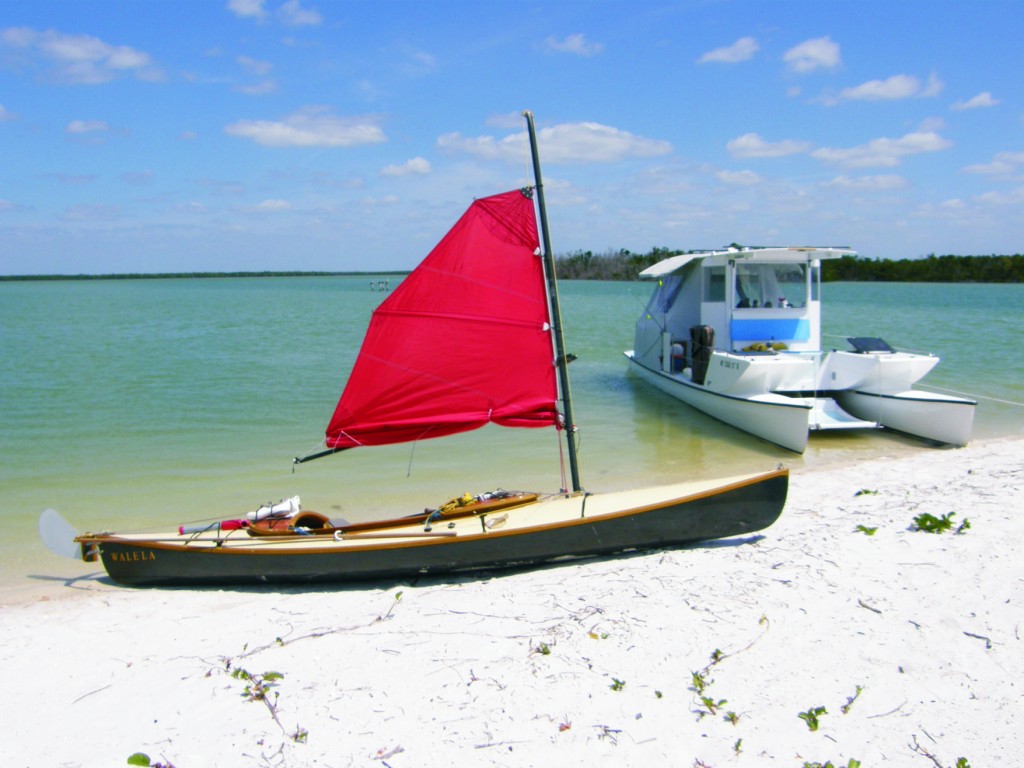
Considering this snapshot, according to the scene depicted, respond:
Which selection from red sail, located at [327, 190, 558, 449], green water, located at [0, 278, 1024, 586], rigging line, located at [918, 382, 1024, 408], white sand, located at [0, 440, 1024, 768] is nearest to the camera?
white sand, located at [0, 440, 1024, 768]

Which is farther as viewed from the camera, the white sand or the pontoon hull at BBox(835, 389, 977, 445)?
the pontoon hull at BBox(835, 389, 977, 445)

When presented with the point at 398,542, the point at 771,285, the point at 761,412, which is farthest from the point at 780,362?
the point at 398,542

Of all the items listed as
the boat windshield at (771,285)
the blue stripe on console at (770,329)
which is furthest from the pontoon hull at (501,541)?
the boat windshield at (771,285)

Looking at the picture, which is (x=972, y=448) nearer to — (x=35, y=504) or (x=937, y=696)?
(x=937, y=696)

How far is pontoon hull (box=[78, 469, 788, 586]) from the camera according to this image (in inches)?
269

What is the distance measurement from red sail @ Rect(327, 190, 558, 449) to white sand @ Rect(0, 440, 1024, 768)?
1.80 metres

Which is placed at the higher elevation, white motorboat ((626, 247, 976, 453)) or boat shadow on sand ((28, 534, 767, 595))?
white motorboat ((626, 247, 976, 453))

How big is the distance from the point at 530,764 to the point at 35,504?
380 inches

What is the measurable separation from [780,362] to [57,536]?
38.0 ft

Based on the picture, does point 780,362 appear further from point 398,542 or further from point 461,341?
point 398,542

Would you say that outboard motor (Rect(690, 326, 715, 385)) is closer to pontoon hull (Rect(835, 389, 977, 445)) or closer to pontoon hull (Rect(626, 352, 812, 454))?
pontoon hull (Rect(626, 352, 812, 454))

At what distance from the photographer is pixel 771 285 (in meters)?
15.5

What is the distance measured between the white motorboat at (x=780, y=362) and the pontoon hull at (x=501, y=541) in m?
6.61

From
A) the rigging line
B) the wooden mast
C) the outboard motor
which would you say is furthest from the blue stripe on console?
the wooden mast
